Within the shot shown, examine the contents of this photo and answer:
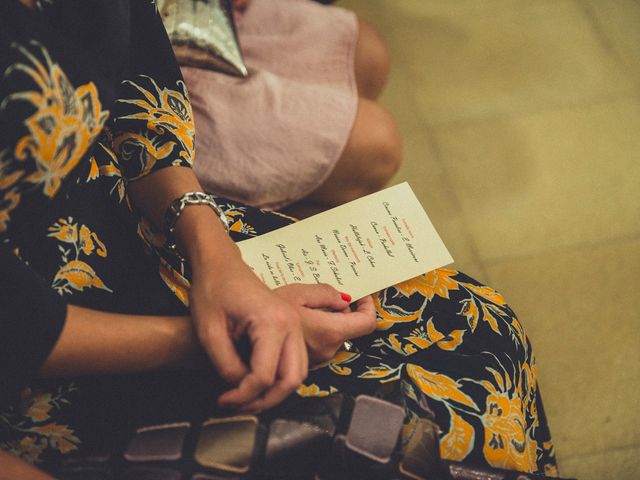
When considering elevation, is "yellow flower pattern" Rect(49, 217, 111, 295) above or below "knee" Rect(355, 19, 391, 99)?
above

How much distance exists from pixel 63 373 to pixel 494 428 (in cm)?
43

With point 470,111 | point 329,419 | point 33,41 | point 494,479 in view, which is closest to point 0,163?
point 33,41

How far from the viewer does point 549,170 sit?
1326mm

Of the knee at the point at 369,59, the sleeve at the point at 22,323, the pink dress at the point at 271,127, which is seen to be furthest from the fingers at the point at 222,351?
the knee at the point at 369,59

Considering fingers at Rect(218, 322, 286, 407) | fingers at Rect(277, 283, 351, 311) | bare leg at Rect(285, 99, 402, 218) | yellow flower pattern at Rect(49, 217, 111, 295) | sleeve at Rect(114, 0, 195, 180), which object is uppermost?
sleeve at Rect(114, 0, 195, 180)

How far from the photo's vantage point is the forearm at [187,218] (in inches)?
22.7

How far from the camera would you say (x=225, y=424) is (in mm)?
514

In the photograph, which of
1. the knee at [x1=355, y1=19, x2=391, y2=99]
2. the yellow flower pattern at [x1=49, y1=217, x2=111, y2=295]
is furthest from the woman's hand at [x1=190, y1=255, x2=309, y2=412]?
the knee at [x1=355, y1=19, x2=391, y2=99]

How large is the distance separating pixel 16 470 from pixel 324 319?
302mm

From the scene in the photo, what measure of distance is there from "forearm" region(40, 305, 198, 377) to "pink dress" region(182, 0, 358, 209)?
39 centimetres

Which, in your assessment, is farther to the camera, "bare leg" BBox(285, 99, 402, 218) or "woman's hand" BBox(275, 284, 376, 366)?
"bare leg" BBox(285, 99, 402, 218)

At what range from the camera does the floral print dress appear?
452 millimetres

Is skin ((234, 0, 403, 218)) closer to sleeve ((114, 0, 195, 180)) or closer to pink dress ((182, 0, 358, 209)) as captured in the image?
pink dress ((182, 0, 358, 209))

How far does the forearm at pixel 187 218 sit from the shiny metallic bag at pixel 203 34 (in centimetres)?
36
